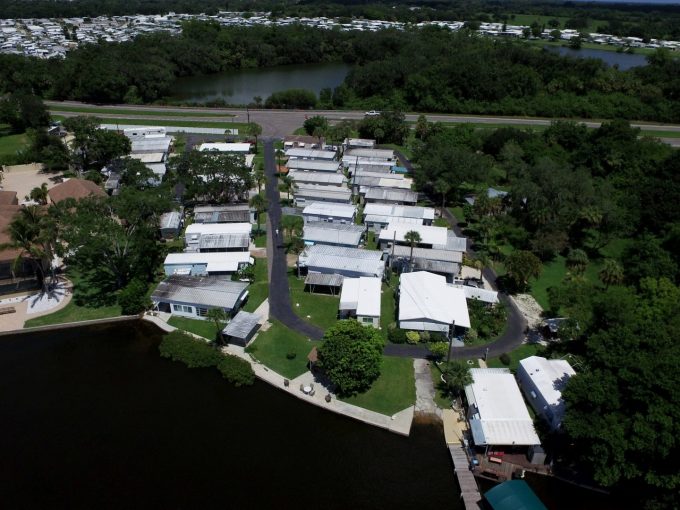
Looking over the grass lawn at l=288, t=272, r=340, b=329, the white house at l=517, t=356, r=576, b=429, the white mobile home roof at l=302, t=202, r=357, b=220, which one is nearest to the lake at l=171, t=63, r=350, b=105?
the white mobile home roof at l=302, t=202, r=357, b=220

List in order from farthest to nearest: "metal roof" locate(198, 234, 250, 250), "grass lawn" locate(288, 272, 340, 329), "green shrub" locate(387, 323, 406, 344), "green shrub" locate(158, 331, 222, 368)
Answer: "metal roof" locate(198, 234, 250, 250)
"grass lawn" locate(288, 272, 340, 329)
"green shrub" locate(387, 323, 406, 344)
"green shrub" locate(158, 331, 222, 368)

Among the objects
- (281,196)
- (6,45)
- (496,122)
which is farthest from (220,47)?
(281,196)

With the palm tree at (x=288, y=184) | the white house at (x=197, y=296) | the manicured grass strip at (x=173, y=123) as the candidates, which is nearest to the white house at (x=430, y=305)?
the white house at (x=197, y=296)

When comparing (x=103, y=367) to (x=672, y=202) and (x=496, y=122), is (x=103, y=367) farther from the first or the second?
(x=496, y=122)

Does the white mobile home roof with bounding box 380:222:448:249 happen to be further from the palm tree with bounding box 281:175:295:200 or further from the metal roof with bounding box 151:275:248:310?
the metal roof with bounding box 151:275:248:310

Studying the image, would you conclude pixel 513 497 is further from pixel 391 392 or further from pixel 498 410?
pixel 391 392
